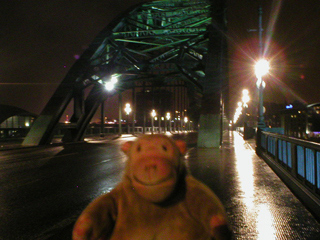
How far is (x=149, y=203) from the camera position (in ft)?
6.40

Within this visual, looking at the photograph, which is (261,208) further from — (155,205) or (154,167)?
(154,167)

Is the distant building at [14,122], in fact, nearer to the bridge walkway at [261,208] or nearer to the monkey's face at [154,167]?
the bridge walkway at [261,208]

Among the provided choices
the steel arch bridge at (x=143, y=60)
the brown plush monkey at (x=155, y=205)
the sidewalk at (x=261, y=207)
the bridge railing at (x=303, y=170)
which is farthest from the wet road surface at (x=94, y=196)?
the steel arch bridge at (x=143, y=60)

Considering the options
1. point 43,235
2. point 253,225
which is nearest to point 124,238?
point 43,235

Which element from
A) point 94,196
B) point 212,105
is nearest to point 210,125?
point 212,105

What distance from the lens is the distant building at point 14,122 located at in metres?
28.6

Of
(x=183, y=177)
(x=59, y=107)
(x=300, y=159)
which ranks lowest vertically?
(x=300, y=159)

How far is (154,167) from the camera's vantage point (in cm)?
179

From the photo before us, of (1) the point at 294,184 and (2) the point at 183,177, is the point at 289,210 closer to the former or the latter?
(1) the point at 294,184

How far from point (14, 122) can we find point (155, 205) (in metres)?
41.1

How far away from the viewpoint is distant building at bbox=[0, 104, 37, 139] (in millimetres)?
28578

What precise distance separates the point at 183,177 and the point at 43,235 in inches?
111

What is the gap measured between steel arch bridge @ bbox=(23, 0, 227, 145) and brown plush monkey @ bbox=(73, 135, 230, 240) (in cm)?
1805

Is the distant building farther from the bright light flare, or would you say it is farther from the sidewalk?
the sidewalk
